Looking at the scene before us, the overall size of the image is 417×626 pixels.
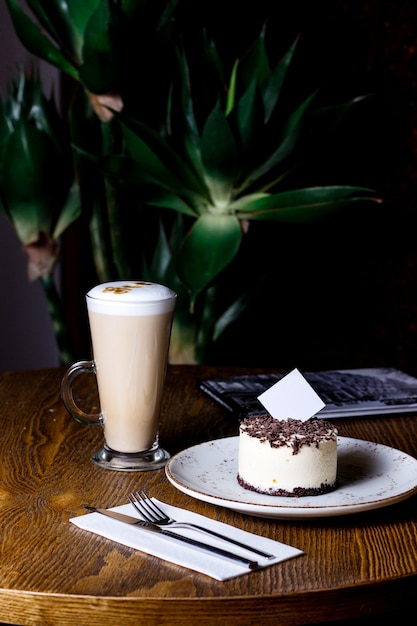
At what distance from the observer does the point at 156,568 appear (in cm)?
80

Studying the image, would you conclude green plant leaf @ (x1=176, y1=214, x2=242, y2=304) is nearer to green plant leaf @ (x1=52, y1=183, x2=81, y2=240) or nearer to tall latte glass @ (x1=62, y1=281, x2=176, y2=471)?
green plant leaf @ (x1=52, y1=183, x2=81, y2=240)

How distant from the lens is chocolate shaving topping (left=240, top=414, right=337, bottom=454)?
96cm

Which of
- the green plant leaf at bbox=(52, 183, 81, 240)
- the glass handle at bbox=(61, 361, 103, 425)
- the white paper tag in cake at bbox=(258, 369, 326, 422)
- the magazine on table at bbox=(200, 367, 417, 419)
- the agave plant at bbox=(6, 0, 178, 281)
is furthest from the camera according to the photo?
the green plant leaf at bbox=(52, 183, 81, 240)

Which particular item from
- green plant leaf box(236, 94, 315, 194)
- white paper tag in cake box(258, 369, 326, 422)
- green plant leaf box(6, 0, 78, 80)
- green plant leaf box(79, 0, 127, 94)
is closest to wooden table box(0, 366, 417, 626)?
white paper tag in cake box(258, 369, 326, 422)

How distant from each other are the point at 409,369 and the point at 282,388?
1.64 metres

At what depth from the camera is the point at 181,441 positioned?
48.6 inches

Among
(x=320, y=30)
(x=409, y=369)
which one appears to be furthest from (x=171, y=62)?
(x=409, y=369)

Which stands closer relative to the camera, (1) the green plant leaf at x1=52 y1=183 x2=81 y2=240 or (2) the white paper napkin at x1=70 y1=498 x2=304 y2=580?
(2) the white paper napkin at x1=70 y1=498 x2=304 y2=580

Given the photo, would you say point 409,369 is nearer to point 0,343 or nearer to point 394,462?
point 0,343

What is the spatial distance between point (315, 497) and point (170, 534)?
0.18 metres

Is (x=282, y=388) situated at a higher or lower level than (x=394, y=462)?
Answer: higher

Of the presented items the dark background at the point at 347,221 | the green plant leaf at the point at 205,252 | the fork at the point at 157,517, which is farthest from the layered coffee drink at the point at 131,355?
the dark background at the point at 347,221

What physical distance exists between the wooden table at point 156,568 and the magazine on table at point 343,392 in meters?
0.33

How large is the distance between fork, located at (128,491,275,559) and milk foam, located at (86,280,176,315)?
217 millimetres
